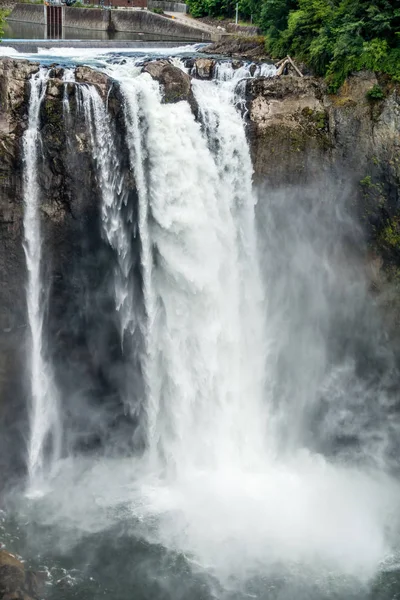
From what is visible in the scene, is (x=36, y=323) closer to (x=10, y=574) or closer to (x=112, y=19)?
(x=10, y=574)

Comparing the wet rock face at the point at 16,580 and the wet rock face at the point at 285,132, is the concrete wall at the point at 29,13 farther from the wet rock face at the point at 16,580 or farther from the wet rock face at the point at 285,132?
the wet rock face at the point at 16,580

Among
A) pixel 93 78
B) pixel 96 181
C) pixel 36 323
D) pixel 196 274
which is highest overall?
pixel 93 78

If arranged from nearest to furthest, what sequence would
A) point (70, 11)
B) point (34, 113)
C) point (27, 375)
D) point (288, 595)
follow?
point (288, 595)
point (34, 113)
point (27, 375)
point (70, 11)

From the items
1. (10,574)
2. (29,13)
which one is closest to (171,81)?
(10,574)

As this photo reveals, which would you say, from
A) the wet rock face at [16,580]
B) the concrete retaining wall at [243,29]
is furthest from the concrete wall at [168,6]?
the wet rock face at [16,580]

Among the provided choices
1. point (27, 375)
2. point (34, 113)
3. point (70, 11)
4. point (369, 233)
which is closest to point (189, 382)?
point (27, 375)

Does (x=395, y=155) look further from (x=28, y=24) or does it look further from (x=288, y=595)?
(x=28, y=24)
